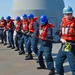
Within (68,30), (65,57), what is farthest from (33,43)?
(68,30)

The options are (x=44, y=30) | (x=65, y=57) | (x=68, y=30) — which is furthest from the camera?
(x=44, y=30)

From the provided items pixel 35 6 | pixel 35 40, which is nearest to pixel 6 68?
pixel 35 40

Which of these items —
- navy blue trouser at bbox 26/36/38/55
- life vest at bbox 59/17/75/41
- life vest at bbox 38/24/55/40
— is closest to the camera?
life vest at bbox 59/17/75/41

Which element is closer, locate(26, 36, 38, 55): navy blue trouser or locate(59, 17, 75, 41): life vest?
locate(59, 17, 75, 41): life vest

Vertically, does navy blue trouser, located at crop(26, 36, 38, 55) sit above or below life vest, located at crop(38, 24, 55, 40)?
below

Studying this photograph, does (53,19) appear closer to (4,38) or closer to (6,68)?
(4,38)

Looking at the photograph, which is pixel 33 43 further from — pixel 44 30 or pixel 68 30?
pixel 68 30

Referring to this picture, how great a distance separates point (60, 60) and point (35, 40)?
338 centimetres

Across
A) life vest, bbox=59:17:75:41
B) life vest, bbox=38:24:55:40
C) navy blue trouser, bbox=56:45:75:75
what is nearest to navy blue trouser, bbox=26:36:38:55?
life vest, bbox=38:24:55:40

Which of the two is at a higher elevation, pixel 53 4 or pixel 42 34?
pixel 53 4

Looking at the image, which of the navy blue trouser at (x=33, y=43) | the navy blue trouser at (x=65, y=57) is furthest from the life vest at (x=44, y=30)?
the navy blue trouser at (x=33, y=43)

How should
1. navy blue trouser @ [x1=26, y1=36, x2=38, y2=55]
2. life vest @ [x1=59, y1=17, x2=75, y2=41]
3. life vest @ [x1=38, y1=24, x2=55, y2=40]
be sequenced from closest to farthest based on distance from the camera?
1. life vest @ [x1=59, y1=17, x2=75, y2=41]
2. life vest @ [x1=38, y1=24, x2=55, y2=40]
3. navy blue trouser @ [x1=26, y1=36, x2=38, y2=55]

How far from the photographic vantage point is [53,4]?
699 inches

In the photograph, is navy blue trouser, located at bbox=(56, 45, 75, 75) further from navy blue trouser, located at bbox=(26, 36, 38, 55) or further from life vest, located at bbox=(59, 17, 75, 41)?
navy blue trouser, located at bbox=(26, 36, 38, 55)
